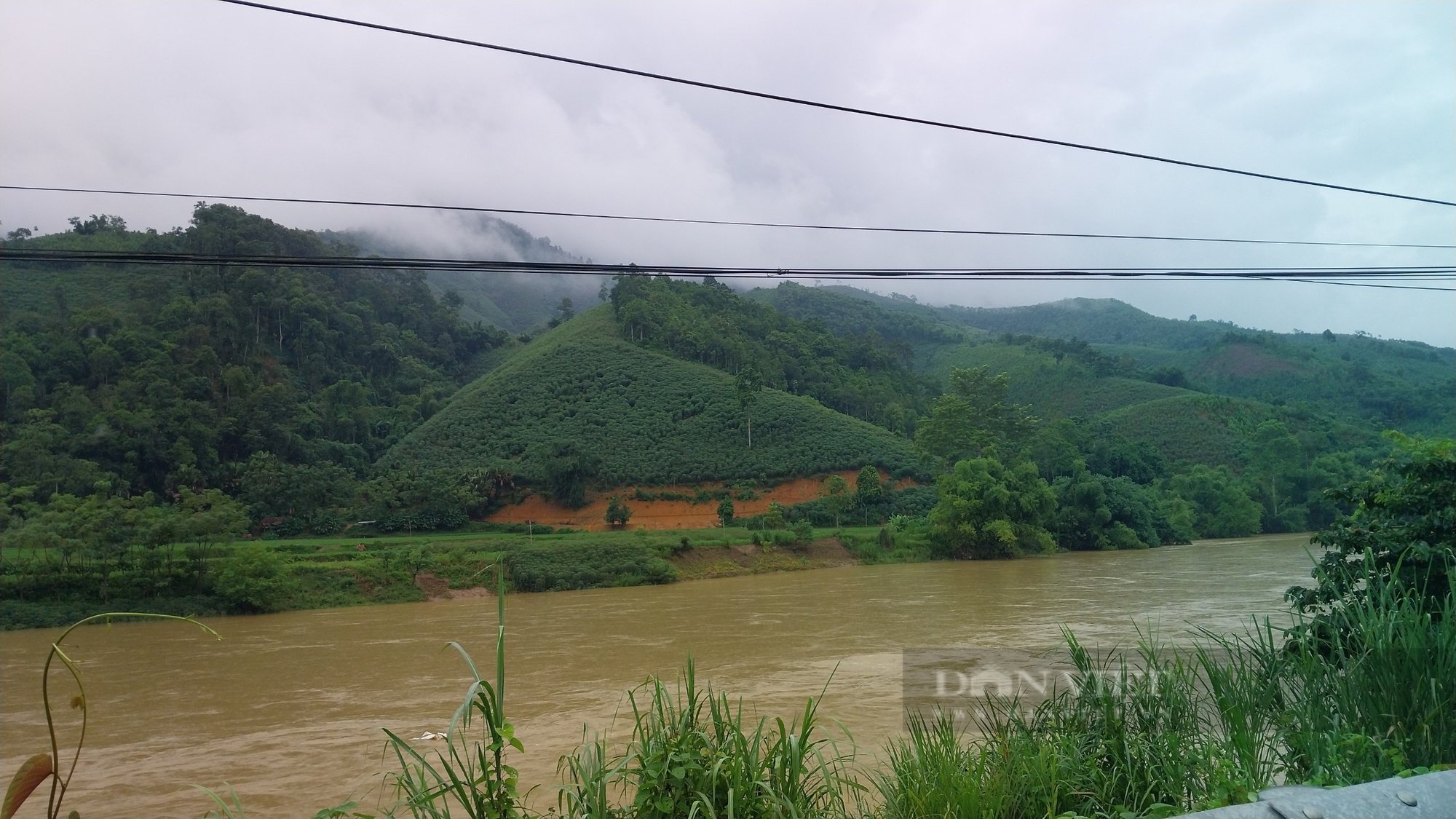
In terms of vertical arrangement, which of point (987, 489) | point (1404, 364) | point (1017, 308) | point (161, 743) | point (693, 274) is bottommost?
point (161, 743)

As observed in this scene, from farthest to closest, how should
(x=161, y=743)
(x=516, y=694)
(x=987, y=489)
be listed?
1. (x=987, y=489)
2. (x=516, y=694)
3. (x=161, y=743)

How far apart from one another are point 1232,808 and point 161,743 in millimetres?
12950

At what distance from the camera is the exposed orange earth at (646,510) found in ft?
127

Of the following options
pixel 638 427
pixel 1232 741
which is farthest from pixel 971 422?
pixel 1232 741

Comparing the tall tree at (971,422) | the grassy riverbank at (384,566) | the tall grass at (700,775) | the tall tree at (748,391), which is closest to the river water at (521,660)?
the grassy riverbank at (384,566)

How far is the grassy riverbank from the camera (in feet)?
70.9

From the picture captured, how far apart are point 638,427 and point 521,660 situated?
2927 cm

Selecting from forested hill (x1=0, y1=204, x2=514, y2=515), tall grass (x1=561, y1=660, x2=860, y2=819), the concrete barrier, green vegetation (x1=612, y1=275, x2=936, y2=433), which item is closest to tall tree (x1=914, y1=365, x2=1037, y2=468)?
green vegetation (x1=612, y1=275, x2=936, y2=433)

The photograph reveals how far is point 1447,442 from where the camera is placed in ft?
19.9

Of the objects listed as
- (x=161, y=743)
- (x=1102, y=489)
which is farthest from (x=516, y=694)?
(x=1102, y=489)

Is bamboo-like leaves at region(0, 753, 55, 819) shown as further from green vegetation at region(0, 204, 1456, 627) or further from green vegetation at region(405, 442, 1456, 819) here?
green vegetation at region(0, 204, 1456, 627)

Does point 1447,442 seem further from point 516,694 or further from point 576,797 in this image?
point 516,694

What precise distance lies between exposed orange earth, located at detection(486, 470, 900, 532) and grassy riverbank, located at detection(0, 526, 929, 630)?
2.96 metres

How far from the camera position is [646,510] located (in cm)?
3962
